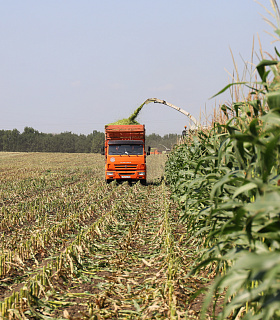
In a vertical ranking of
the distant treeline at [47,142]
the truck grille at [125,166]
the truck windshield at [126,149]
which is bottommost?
the truck grille at [125,166]

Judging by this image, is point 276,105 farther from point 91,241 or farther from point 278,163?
point 91,241

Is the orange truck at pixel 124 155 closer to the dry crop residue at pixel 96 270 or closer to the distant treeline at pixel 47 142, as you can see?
the dry crop residue at pixel 96 270

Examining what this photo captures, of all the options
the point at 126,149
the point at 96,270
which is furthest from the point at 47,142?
the point at 96,270

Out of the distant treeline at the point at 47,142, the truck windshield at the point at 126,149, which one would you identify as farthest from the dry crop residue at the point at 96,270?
the distant treeline at the point at 47,142

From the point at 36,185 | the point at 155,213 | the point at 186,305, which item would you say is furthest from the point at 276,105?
the point at 36,185

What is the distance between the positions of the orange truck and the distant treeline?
7867 cm

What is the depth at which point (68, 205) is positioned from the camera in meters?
11.9

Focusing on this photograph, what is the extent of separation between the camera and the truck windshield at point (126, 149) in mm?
17000

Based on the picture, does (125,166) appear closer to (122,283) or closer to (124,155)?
A: (124,155)

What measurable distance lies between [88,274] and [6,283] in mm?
1225

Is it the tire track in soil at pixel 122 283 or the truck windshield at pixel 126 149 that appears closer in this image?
the tire track in soil at pixel 122 283

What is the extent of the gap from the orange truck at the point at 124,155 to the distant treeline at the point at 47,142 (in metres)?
78.7

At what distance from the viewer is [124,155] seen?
55.2 ft

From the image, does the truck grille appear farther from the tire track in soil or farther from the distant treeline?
the distant treeline
